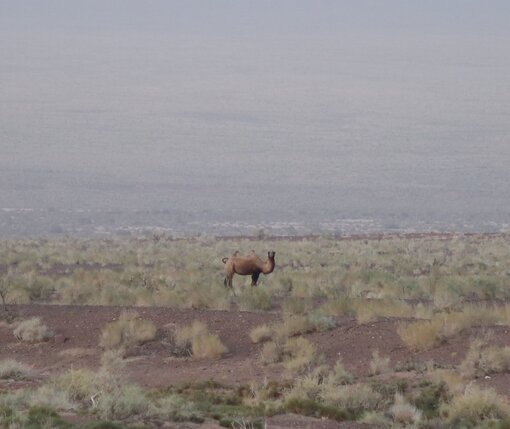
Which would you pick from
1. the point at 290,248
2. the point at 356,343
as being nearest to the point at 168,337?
the point at 356,343

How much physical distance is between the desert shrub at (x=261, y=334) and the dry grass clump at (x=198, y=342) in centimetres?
56

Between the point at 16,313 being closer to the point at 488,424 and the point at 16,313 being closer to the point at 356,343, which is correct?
the point at 356,343

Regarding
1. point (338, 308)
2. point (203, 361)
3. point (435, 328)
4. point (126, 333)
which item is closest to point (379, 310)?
point (338, 308)

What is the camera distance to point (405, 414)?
14461 mm

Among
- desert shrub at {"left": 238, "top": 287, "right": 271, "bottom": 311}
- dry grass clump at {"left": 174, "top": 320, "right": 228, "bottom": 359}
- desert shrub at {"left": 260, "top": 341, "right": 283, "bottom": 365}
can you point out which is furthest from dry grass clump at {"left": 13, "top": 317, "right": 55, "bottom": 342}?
desert shrub at {"left": 238, "top": 287, "right": 271, "bottom": 311}

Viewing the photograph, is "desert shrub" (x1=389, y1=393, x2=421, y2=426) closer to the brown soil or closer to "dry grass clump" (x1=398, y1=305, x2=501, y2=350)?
the brown soil

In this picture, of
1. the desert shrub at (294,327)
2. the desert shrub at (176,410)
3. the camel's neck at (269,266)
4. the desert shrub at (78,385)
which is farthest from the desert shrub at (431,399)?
the camel's neck at (269,266)

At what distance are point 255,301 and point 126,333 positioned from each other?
5.23 meters

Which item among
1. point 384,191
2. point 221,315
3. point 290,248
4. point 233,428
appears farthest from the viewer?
point 384,191

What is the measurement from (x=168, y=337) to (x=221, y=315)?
1.66 metres

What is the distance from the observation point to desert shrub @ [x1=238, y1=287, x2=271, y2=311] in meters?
25.7

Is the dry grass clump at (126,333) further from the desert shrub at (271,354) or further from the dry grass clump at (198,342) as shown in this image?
the desert shrub at (271,354)

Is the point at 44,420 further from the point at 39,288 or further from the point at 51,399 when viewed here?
the point at 39,288

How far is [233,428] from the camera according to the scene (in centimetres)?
1305
